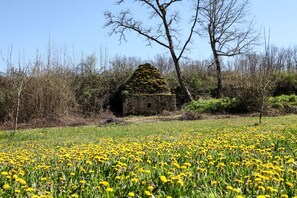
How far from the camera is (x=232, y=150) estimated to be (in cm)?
496

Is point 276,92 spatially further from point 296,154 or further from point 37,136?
point 296,154

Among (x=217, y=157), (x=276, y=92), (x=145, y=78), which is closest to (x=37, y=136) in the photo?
(x=217, y=157)

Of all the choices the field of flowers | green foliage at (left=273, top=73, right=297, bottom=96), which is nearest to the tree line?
green foliage at (left=273, top=73, right=297, bottom=96)

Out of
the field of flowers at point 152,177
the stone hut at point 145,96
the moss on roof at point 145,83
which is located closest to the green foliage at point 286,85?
the stone hut at point 145,96

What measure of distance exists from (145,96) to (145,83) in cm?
144

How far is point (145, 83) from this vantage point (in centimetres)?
2759

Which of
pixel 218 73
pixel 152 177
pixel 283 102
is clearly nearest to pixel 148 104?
pixel 218 73

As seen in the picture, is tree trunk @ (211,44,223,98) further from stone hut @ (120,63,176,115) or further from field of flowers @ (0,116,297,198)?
field of flowers @ (0,116,297,198)

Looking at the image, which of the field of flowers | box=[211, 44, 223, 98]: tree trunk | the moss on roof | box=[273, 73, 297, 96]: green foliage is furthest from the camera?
box=[211, 44, 223, 98]: tree trunk

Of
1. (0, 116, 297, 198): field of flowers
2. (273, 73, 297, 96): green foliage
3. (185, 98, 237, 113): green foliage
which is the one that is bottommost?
(0, 116, 297, 198): field of flowers

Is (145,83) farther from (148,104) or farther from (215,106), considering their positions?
(215,106)

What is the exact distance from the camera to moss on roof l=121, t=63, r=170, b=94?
2716 centimetres

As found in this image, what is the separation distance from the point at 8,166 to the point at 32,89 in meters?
17.0

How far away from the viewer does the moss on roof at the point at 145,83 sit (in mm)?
27156
